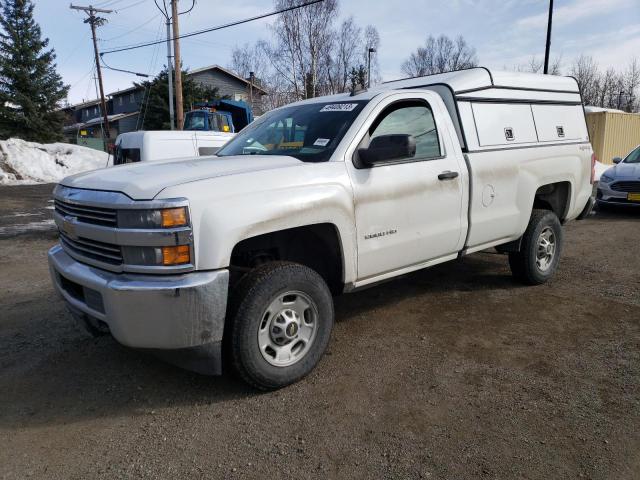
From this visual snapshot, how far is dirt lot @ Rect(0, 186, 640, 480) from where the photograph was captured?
103 inches

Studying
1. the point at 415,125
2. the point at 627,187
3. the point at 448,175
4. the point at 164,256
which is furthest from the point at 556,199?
the point at 627,187

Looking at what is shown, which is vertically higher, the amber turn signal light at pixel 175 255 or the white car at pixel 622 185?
the amber turn signal light at pixel 175 255

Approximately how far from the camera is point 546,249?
18.2 ft

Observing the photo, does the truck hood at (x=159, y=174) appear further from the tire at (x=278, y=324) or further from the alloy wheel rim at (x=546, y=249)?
the alloy wheel rim at (x=546, y=249)

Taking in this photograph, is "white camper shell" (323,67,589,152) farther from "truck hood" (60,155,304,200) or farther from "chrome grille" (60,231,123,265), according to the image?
"chrome grille" (60,231,123,265)

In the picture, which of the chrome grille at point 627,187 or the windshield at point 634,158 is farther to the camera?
the windshield at point 634,158

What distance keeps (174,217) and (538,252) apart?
4.19 metres

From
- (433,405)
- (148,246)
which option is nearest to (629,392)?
(433,405)

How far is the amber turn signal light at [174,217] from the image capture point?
275 centimetres

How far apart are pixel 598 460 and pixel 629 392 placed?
0.88 m

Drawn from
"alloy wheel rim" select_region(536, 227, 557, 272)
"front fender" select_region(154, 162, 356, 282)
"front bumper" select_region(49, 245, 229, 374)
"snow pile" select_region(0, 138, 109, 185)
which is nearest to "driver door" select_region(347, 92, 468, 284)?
"front fender" select_region(154, 162, 356, 282)

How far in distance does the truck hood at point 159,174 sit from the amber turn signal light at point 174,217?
13 centimetres

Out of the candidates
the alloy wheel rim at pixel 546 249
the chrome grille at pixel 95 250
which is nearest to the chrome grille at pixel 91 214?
the chrome grille at pixel 95 250

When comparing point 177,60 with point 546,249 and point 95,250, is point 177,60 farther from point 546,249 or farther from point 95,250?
point 95,250
